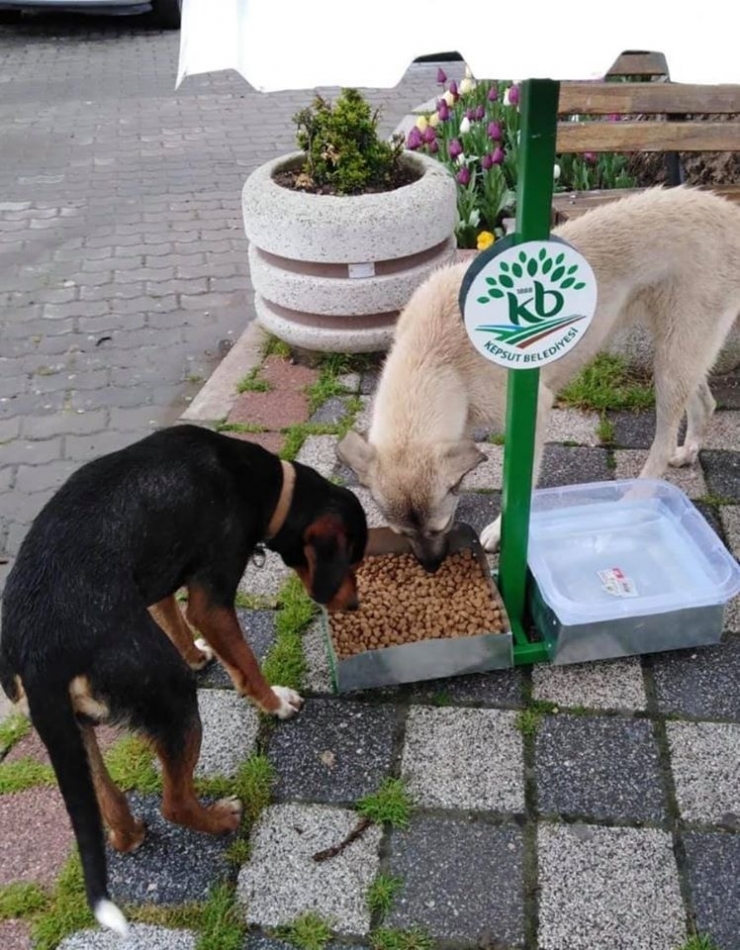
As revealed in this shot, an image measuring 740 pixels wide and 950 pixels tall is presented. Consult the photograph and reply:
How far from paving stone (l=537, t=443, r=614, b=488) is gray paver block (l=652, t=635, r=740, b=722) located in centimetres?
123

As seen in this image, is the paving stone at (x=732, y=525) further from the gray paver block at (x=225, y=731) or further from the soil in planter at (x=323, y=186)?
the soil in planter at (x=323, y=186)

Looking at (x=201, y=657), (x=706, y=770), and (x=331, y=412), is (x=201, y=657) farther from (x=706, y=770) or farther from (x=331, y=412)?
(x=331, y=412)

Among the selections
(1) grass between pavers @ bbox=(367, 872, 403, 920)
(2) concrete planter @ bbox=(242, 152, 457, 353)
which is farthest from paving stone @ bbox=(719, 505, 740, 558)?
(2) concrete planter @ bbox=(242, 152, 457, 353)

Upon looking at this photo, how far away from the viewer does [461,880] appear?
2.76m

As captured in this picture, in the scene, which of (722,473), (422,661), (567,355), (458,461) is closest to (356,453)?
(458,461)

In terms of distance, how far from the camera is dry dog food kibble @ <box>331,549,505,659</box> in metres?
3.43

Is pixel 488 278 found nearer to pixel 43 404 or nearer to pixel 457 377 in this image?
pixel 457 377

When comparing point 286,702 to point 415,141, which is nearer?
point 286,702

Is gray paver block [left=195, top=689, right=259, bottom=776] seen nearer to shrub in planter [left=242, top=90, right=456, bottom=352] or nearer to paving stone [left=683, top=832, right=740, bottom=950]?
paving stone [left=683, top=832, right=740, bottom=950]

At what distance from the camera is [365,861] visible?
2.83 meters

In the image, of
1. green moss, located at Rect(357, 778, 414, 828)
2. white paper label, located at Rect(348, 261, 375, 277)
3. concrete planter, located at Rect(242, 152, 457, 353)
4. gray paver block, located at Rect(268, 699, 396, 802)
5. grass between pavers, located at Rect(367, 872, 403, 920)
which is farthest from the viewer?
white paper label, located at Rect(348, 261, 375, 277)

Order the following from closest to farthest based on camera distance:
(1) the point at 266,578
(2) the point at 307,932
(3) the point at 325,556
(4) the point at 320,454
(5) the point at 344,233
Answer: (2) the point at 307,932 → (3) the point at 325,556 → (1) the point at 266,578 → (4) the point at 320,454 → (5) the point at 344,233

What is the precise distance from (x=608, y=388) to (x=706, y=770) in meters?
2.70

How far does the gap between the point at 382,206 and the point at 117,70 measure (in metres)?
10.3
